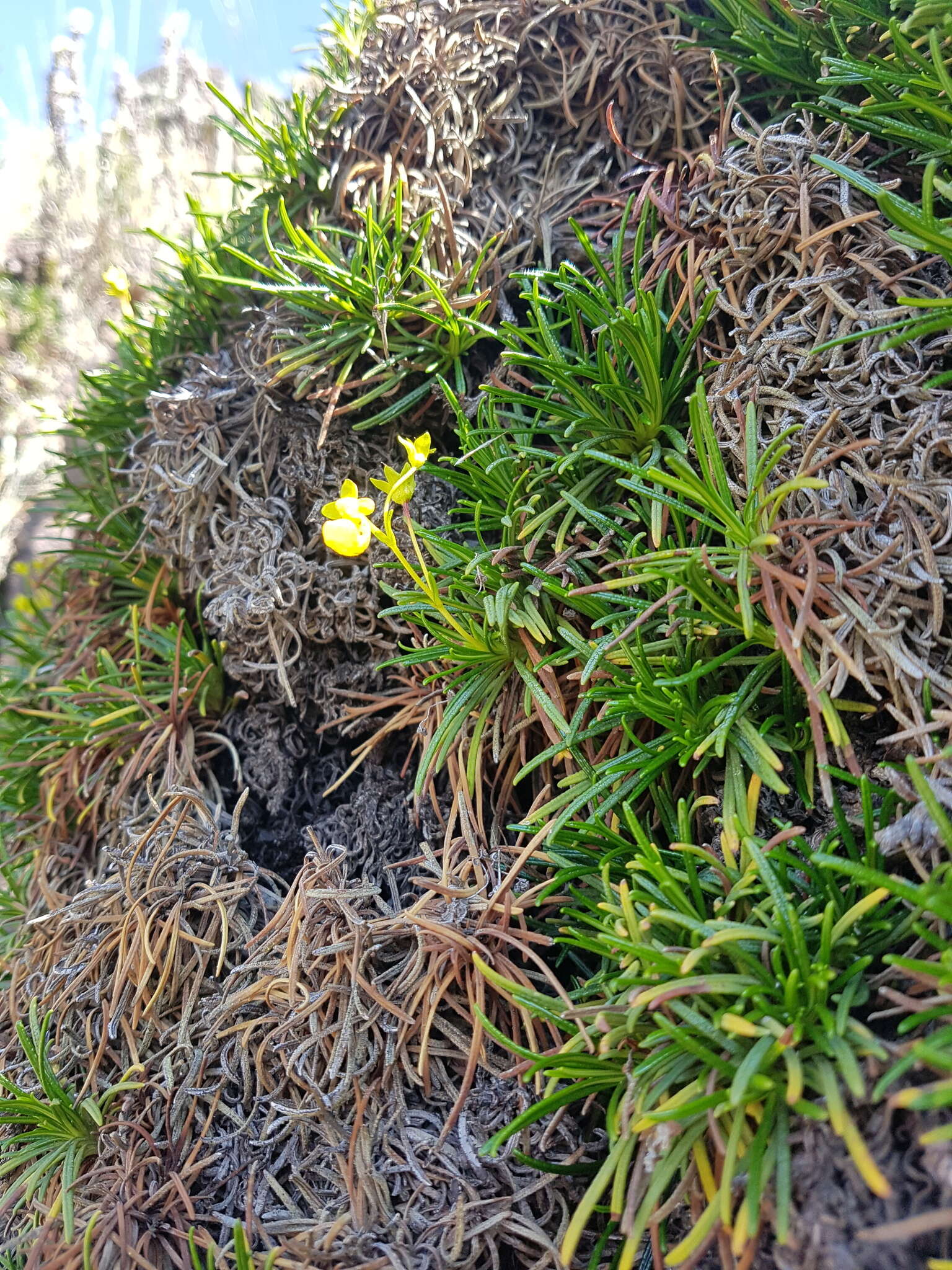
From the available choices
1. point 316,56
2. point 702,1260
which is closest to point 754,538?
point 702,1260

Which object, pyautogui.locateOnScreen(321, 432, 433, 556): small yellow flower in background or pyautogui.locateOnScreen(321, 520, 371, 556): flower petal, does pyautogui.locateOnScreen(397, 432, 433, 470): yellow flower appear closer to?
pyautogui.locateOnScreen(321, 432, 433, 556): small yellow flower in background

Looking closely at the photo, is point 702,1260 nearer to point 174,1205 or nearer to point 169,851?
point 174,1205

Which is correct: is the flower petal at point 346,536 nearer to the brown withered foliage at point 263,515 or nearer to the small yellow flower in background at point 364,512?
the small yellow flower in background at point 364,512

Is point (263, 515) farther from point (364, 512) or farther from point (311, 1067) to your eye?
point (311, 1067)

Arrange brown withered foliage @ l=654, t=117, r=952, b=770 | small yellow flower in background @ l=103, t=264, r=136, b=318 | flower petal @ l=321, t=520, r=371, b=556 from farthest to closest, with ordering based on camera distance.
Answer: small yellow flower in background @ l=103, t=264, r=136, b=318 < flower petal @ l=321, t=520, r=371, b=556 < brown withered foliage @ l=654, t=117, r=952, b=770

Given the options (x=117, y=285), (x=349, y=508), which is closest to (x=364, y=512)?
(x=349, y=508)

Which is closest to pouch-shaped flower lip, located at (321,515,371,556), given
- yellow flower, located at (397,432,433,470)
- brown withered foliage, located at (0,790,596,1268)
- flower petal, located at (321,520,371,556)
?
flower petal, located at (321,520,371,556)

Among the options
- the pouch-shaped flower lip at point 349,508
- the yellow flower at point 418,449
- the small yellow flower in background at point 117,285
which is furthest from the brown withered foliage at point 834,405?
the small yellow flower in background at point 117,285
